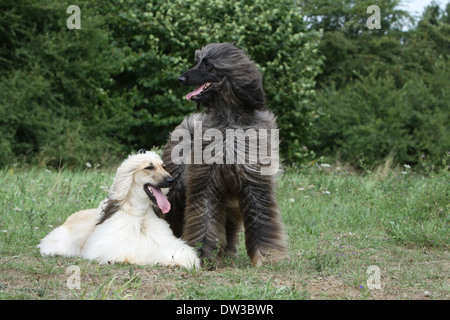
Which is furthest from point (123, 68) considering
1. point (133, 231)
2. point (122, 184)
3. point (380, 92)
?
point (133, 231)

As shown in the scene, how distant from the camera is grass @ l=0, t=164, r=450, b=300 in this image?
3612 millimetres

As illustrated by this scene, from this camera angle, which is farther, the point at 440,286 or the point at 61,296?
the point at 440,286

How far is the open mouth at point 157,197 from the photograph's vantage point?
4.60m

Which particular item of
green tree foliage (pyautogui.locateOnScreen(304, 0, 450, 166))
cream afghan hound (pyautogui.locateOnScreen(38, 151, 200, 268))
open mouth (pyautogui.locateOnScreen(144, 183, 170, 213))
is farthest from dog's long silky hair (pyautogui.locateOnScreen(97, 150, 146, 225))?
green tree foliage (pyautogui.locateOnScreen(304, 0, 450, 166))

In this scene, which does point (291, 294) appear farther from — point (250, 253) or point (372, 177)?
point (372, 177)

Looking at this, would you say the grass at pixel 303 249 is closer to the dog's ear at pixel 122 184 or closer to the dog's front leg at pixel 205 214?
the dog's front leg at pixel 205 214

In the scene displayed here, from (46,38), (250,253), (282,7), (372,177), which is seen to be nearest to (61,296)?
(250,253)

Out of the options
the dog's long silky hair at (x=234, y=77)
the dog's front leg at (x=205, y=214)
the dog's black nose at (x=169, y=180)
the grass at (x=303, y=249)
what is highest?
the dog's long silky hair at (x=234, y=77)

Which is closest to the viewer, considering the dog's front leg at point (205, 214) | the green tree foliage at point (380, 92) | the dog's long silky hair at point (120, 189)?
the dog's front leg at point (205, 214)

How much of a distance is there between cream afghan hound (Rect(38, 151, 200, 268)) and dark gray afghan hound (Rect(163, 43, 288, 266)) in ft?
0.66

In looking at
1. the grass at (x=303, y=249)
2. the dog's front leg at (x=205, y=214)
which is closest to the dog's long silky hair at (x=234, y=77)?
the dog's front leg at (x=205, y=214)
